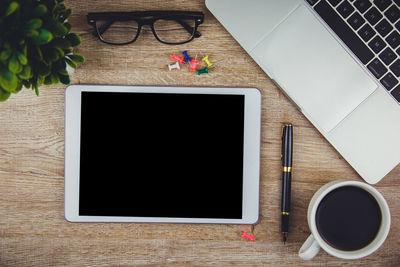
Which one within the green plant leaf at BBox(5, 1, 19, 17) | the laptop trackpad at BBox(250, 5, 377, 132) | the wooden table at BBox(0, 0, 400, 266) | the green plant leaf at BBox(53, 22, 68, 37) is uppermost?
the laptop trackpad at BBox(250, 5, 377, 132)

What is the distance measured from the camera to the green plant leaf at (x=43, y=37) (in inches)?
18.5

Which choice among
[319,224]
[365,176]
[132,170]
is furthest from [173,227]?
[365,176]

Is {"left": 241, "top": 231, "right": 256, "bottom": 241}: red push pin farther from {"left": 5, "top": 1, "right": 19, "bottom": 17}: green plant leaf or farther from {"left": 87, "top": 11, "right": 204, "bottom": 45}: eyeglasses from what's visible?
{"left": 5, "top": 1, "right": 19, "bottom": 17}: green plant leaf

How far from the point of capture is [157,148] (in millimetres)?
670

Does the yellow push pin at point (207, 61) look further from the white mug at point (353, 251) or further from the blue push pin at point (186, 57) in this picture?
the white mug at point (353, 251)

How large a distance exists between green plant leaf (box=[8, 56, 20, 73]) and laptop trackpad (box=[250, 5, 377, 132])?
439 mm

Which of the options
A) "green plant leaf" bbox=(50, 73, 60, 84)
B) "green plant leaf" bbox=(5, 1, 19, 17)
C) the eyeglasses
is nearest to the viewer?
"green plant leaf" bbox=(5, 1, 19, 17)

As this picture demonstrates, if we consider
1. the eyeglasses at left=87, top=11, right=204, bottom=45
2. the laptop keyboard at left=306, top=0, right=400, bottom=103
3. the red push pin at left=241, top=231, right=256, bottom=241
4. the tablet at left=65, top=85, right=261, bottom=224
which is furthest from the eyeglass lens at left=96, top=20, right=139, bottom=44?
the red push pin at left=241, top=231, right=256, bottom=241

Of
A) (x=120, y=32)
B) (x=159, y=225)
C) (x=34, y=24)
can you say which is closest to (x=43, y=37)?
(x=34, y=24)

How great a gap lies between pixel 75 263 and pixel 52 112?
0.33 m

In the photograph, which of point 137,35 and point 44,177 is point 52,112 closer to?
point 44,177

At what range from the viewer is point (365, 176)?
65 cm

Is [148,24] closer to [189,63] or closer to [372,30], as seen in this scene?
[189,63]

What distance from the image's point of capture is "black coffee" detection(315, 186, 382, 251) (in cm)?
61
